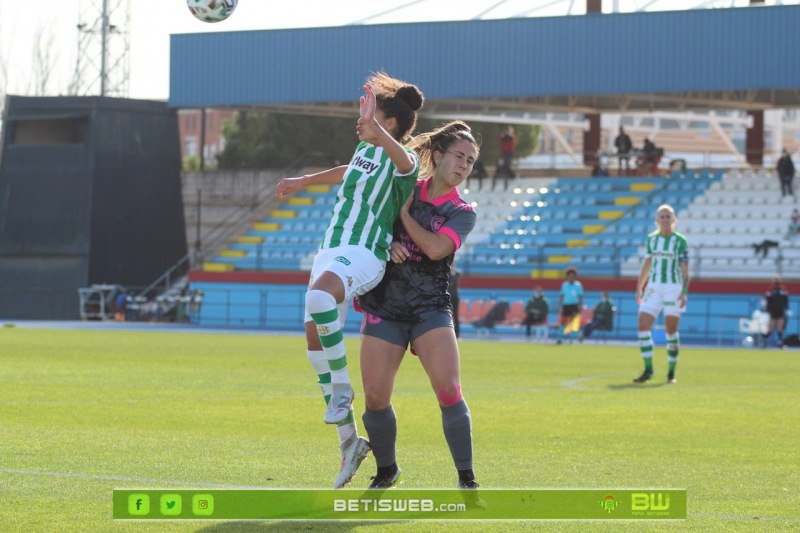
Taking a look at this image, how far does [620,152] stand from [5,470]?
35.7m

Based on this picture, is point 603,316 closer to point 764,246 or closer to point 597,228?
point 764,246

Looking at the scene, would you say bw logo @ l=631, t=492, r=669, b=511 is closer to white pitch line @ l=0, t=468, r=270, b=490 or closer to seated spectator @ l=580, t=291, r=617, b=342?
white pitch line @ l=0, t=468, r=270, b=490

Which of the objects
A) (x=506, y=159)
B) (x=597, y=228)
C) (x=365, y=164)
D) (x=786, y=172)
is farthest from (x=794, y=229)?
(x=365, y=164)

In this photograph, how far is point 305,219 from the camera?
143 ft

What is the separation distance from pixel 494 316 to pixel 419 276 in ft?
86.5

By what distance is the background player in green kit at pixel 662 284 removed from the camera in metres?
17.6

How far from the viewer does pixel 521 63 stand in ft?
135

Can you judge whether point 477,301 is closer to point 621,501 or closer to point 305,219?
point 305,219

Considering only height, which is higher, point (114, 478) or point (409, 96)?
point (409, 96)

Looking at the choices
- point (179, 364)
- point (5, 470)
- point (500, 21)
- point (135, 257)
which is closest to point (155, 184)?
point (135, 257)

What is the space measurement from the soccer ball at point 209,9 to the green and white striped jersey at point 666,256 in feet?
26.2

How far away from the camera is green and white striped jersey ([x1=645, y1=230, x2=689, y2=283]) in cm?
1764

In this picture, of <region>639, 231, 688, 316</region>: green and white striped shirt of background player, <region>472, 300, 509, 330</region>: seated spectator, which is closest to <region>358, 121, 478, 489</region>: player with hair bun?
<region>639, 231, 688, 316</region>: green and white striped shirt of background player

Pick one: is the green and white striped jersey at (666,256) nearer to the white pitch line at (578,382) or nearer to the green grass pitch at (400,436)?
the green grass pitch at (400,436)
